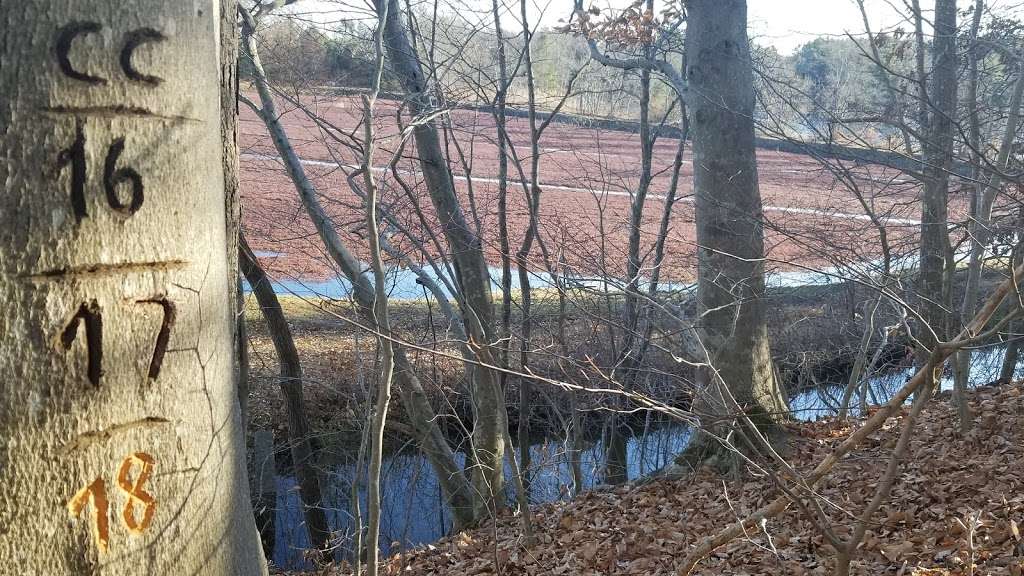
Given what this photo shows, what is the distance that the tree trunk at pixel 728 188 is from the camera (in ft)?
17.1

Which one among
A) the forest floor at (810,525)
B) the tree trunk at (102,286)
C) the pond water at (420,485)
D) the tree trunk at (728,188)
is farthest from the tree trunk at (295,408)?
the tree trunk at (102,286)

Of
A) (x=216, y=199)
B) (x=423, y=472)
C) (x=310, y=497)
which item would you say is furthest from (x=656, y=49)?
(x=216, y=199)

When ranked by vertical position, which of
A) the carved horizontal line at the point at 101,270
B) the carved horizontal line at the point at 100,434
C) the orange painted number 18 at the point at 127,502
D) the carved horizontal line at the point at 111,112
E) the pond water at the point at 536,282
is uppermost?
the carved horizontal line at the point at 111,112

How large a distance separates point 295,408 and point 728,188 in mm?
4191

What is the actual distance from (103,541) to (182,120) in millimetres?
630

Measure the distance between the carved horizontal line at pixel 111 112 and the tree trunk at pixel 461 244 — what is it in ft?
14.0

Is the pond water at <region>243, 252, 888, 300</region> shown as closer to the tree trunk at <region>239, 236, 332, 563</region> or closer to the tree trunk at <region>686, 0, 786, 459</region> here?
the tree trunk at <region>239, 236, 332, 563</region>

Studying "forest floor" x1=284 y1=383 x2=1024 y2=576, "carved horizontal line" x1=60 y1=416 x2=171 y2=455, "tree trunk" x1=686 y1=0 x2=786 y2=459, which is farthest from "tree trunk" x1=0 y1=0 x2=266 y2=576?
"tree trunk" x1=686 y1=0 x2=786 y2=459

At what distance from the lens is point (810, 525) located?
416 cm

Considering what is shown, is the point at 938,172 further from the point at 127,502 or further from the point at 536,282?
the point at 536,282

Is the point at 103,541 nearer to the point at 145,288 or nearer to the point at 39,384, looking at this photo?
the point at 39,384

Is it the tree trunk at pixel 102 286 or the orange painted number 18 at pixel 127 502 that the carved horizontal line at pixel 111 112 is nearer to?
the tree trunk at pixel 102 286

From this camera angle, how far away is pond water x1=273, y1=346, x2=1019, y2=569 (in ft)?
22.9

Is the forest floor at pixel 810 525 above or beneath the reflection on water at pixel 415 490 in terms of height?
above
